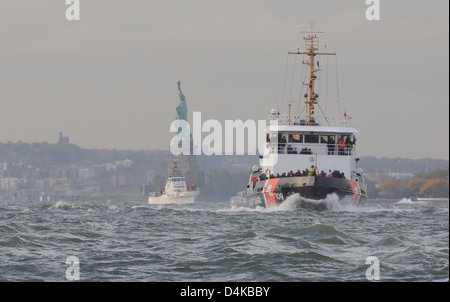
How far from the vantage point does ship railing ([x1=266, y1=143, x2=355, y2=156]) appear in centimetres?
5828

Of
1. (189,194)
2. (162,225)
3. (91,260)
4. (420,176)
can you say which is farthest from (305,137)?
(189,194)

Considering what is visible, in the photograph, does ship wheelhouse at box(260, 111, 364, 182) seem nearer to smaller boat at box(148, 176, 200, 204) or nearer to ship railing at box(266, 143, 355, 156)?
ship railing at box(266, 143, 355, 156)

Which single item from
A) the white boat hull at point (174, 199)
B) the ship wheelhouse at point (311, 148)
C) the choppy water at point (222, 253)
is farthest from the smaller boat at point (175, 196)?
the choppy water at point (222, 253)

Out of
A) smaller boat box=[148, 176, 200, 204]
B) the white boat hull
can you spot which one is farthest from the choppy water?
smaller boat box=[148, 176, 200, 204]

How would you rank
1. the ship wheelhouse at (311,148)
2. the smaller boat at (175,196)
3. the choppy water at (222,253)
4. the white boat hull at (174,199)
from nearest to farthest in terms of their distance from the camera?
the choppy water at (222,253)
the ship wheelhouse at (311,148)
the white boat hull at (174,199)
the smaller boat at (175,196)

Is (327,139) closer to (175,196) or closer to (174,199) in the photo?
(174,199)

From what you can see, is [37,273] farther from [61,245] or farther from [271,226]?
[271,226]

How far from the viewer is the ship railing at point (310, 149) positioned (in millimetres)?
58275

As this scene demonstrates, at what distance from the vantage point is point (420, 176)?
133 feet

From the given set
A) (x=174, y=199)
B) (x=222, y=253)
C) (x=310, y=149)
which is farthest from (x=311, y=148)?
(x=174, y=199)

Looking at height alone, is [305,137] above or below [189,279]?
above

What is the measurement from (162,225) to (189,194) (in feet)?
470

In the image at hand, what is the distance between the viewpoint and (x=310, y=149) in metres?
58.5

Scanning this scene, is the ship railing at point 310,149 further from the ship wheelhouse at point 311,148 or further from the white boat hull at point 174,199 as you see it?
the white boat hull at point 174,199
